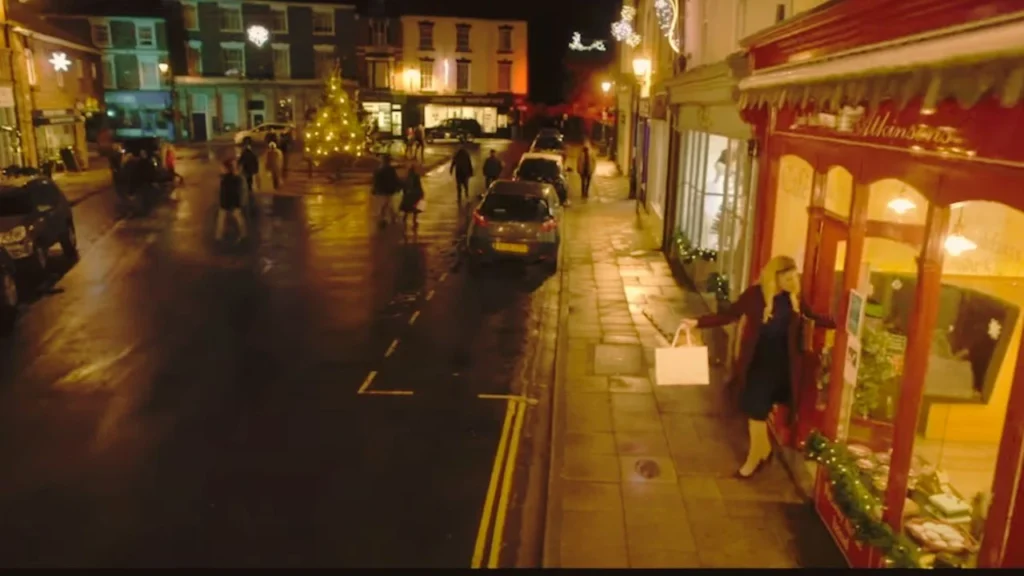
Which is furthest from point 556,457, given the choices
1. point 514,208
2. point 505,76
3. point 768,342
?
point 505,76

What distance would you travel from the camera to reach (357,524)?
6.18 meters

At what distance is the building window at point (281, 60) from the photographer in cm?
6022

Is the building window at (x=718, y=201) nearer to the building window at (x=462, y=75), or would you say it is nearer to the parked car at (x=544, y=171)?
the parked car at (x=544, y=171)

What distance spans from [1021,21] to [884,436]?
13.0 ft

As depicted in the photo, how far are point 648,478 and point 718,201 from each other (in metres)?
8.14

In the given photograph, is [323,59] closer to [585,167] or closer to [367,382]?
[585,167]

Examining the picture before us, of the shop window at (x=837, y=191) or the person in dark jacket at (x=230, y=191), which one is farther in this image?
the person in dark jacket at (x=230, y=191)

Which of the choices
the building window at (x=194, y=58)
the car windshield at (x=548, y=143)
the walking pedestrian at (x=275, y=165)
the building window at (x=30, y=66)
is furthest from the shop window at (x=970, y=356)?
the building window at (x=194, y=58)

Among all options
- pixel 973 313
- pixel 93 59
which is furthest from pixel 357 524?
pixel 93 59

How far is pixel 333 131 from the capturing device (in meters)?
35.6

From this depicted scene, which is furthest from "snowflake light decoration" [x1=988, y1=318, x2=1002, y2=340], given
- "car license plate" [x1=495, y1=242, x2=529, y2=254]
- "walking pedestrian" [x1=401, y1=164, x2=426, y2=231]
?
"walking pedestrian" [x1=401, y1=164, x2=426, y2=231]

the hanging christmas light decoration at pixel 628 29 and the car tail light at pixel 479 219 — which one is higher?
the hanging christmas light decoration at pixel 628 29

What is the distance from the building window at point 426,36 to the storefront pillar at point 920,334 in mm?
61198

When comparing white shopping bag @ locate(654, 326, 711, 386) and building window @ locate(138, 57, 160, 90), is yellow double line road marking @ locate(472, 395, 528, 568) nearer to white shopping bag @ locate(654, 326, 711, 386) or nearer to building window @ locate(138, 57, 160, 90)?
white shopping bag @ locate(654, 326, 711, 386)
